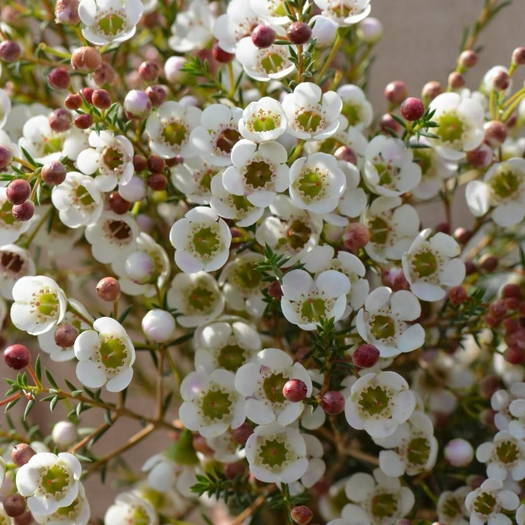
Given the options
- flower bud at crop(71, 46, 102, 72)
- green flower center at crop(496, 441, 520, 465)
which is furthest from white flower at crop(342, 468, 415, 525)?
flower bud at crop(71, 46, 102, 72)

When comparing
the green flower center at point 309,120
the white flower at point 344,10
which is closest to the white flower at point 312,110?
the green flower center at point 309,120

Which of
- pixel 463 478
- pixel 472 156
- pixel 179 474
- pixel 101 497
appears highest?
pixel 472 156

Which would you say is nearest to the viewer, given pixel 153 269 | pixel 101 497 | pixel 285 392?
pixel 285 392

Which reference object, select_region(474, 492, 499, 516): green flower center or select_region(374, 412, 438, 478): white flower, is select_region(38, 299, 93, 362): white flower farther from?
select_region(474, 492, 499, 516): green flower center

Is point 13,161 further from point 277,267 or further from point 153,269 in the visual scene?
point 277,267

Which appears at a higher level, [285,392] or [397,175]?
[397,175]

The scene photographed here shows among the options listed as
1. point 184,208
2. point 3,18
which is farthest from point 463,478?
point 3,18
